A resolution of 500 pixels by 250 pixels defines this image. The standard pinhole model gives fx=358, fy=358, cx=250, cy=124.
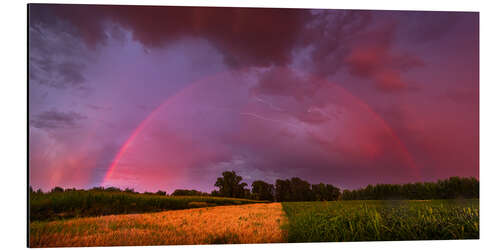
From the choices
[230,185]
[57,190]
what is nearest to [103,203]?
[57,190]

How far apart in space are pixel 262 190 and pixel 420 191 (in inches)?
115

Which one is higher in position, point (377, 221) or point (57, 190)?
point (57, 190)

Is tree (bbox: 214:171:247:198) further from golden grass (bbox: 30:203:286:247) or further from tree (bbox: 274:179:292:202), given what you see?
tree (bbox: 274:179:292:202)

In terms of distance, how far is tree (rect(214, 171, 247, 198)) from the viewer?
21.1 feet

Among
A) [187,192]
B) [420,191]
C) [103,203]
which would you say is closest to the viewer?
[103,203]

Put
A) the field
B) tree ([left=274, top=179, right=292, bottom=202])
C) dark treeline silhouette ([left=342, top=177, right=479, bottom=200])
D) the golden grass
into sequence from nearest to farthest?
the golden grass < the field < tree ([left=274, top=179, right=292, bottom=202]) < dark treeline silhouette ([left=342, top=177, right=479, bottom=200])

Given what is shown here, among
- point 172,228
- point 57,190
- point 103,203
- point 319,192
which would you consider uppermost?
point 57,190

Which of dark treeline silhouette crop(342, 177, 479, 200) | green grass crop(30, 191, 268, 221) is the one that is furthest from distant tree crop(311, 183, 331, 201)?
green grass crop(30, 191, 268, 221)

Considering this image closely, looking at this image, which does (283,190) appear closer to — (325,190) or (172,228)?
(325,190)

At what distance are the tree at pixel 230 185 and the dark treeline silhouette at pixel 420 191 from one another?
1940 millimetres

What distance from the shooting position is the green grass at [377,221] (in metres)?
6.38

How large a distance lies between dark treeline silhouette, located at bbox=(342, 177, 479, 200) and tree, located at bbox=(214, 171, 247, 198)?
1940mm

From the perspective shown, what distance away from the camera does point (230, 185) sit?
255 inches

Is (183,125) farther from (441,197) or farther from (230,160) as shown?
(441,197)
